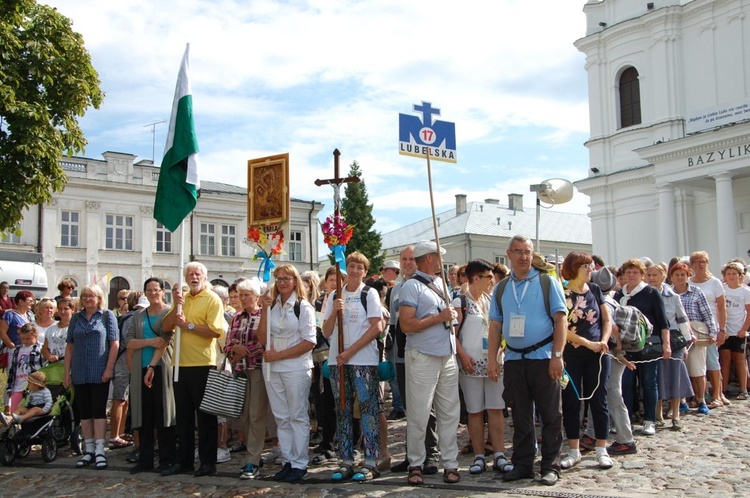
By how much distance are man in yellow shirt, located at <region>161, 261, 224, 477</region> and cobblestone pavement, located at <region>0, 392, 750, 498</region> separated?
0.81ft

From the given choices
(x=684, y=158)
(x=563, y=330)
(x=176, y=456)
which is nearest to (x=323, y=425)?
(x=176, y=456)

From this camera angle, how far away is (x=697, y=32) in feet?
99.5

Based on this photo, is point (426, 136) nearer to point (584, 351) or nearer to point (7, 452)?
point (584, 351)

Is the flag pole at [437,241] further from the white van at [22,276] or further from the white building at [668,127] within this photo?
the white building at [668,127]

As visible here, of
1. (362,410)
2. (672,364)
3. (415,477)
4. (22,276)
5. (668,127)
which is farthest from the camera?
(668,127)

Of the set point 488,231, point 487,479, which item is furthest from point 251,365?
point 488,231

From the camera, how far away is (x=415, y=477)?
21.3ft

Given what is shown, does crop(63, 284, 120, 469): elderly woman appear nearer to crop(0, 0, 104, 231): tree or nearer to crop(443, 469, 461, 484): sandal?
crop(443, 469, 461, 484): sandal

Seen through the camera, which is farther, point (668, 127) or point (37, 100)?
point (668, 127)

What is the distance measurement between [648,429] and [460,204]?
57.4 metres

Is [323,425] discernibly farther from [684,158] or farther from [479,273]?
[684,158]

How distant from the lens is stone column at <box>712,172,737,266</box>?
1018 inches

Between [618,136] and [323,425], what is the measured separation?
89.2ft

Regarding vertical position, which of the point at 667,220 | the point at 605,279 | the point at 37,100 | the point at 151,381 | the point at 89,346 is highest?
the point at 37,100
